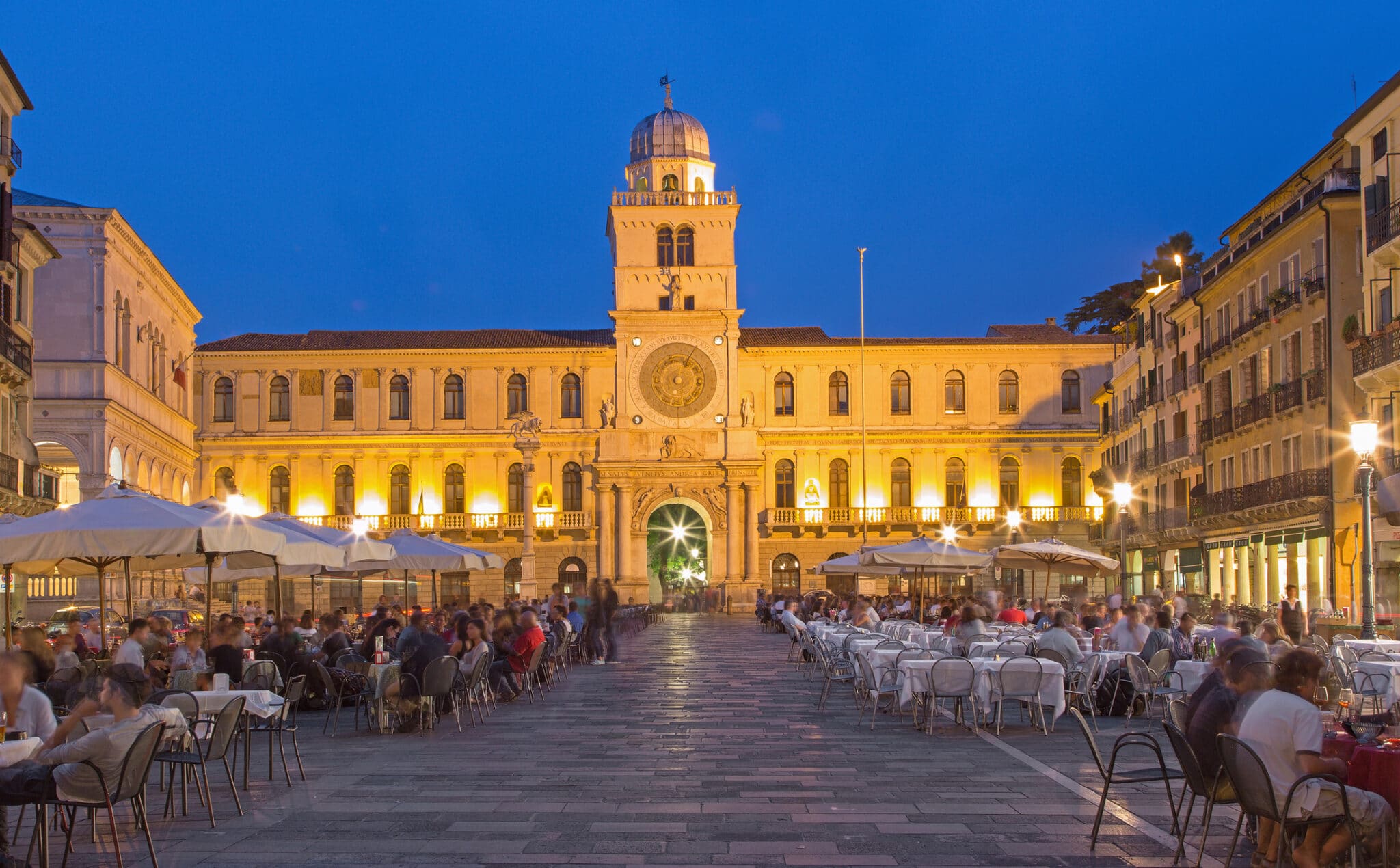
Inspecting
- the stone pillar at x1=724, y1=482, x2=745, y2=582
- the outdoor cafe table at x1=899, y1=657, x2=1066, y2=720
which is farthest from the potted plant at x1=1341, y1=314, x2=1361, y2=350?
the stone pillar at x1=724, y1=482, x2=745, y2=582

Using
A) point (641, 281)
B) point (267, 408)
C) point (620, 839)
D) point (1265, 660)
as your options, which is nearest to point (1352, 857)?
point (1265, 660)

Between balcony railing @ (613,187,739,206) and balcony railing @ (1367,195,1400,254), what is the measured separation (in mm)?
36046

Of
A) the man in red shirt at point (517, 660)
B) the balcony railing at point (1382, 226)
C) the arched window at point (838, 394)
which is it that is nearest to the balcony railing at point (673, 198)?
the arched window at point (838, 394)

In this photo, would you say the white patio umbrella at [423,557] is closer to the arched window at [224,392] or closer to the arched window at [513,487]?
the arched window at [513,487]

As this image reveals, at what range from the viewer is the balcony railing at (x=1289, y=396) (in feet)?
113

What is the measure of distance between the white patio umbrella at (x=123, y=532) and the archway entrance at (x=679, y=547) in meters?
48.2

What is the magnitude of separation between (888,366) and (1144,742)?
187 feet

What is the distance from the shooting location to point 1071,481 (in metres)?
65.9

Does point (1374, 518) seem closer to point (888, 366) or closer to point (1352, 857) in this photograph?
point (1352, 857)

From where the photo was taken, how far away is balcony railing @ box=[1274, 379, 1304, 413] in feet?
113

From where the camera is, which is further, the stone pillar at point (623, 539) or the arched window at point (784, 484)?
the arched window at point (784, 484)

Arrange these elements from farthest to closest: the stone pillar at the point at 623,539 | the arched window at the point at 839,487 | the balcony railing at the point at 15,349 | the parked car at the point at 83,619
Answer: the arched window at the point at 839,487 < the stone pillar at the point at 623,539 < the balcony railing at the point at 15,349 < the parked car at the point at 83,619

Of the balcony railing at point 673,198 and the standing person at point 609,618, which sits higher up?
the balcony railing at point 673,198

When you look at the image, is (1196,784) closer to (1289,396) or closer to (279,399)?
(1289,396)
